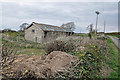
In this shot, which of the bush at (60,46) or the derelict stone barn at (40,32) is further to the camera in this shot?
the derelict stone barn at (40,32)

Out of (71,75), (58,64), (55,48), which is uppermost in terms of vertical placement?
(55,48)

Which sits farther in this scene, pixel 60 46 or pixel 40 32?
pixel 40 32

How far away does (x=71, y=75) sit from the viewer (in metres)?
3.61

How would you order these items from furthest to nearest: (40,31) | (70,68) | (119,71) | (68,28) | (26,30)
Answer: (68,28), (26,30), (40,31), (119,71), (70,68)

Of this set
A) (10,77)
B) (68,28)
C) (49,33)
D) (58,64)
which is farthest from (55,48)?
(68,28)

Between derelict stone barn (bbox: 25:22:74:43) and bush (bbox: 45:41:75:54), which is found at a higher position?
derelict stone barn (bbox: 25:22:74:43)

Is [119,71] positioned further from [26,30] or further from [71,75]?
[26,30]

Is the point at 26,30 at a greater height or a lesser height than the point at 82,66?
greater

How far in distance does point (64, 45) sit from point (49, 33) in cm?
1339

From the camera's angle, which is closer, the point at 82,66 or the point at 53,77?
the point at 53,77

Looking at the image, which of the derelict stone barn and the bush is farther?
the derelict stone barn

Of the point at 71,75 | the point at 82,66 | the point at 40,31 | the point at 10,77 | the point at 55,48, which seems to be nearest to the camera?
the point at 10,77

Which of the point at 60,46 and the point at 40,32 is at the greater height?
the point at 40,32

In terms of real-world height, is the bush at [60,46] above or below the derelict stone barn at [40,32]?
below
